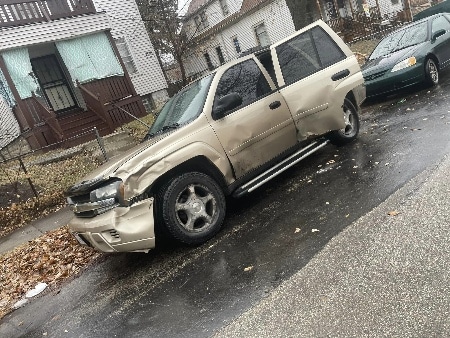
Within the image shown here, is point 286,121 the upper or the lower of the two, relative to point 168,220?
upper

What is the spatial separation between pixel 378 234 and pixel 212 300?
166 cm

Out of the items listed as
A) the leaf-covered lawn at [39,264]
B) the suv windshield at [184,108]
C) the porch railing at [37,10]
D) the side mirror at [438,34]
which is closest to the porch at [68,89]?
the porch railing at [37,10]

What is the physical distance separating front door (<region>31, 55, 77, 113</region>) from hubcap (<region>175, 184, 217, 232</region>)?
14.4m

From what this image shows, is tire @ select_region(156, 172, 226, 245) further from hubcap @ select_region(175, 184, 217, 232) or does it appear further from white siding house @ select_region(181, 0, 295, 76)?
white siding house @ select_region(181, 0, 295, 76)

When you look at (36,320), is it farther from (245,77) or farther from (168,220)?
(245,77)

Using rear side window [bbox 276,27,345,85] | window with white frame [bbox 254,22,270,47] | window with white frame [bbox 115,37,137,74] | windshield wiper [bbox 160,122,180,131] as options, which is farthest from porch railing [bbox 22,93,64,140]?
window with white frame [bbox 254,22,270,47]

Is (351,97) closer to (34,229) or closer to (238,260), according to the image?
(238,260)

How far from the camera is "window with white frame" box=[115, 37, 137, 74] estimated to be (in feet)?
69.4

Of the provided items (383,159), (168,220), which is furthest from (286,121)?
(168,220)

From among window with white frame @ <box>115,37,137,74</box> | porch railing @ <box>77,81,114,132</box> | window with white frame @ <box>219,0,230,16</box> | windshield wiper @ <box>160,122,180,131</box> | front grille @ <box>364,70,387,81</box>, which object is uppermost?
window with white frame @ <box>219,0,230,16</box>

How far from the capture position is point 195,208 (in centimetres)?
449

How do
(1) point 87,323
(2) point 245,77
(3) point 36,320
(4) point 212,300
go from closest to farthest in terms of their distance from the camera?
(4) point 212,300 → (1) point 87,323 → (3) point 36,320 → (2) point 245,77

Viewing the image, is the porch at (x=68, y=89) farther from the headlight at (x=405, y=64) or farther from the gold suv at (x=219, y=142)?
the headlight at (x=405, y=64)

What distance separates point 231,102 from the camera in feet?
15.5
